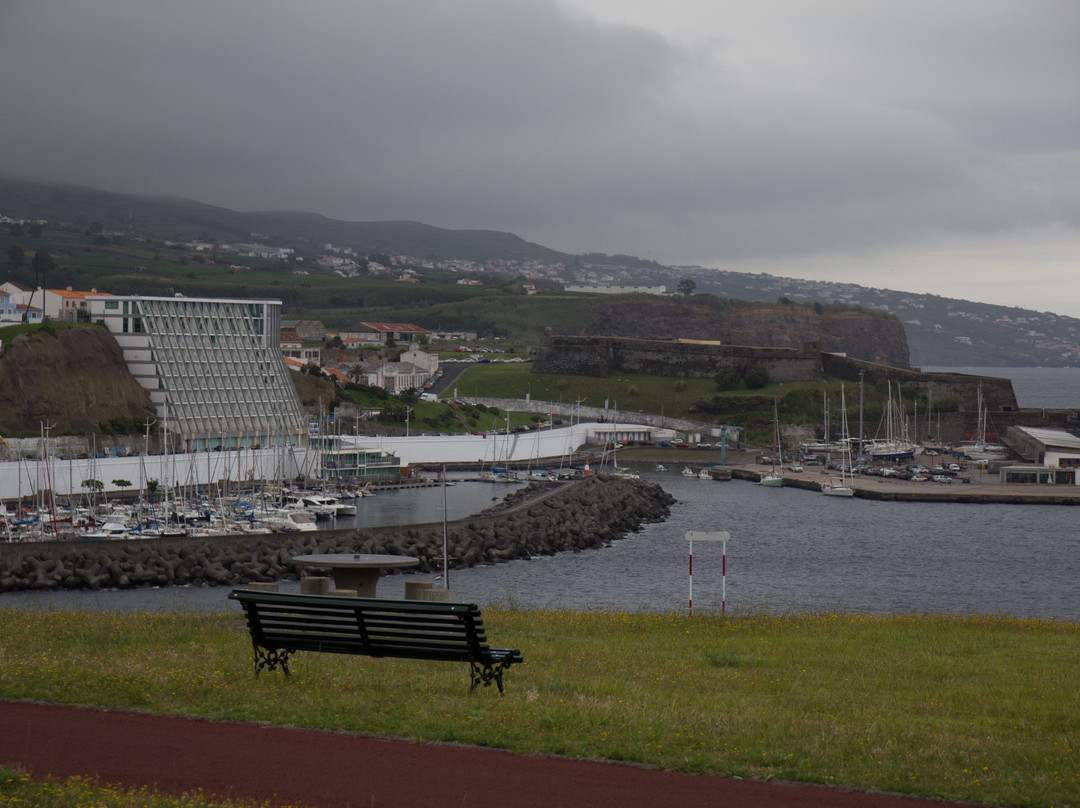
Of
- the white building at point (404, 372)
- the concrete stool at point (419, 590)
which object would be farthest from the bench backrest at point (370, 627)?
the white building at point (404, 372)

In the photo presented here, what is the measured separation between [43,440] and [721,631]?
3994cm

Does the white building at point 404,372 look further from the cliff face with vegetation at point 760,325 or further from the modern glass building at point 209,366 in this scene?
the cliff face with vegetation at point 760,325

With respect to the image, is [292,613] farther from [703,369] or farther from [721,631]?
[703,369]

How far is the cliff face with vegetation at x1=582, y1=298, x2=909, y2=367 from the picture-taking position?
140000mm

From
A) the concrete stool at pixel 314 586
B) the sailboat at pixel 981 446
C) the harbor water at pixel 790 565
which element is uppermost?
the concrete stool at pixel 314 586

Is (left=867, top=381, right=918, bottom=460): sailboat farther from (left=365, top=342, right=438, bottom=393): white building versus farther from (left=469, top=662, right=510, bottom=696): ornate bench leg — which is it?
(left=469, top=662, right=510, bottom=696): ornate bench leg

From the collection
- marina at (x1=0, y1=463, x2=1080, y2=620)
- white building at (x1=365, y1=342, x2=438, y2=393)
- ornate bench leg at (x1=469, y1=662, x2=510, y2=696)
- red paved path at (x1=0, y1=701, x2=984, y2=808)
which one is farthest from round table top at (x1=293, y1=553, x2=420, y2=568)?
white building at (x1=365, y1=342, x2=438, y2=393)

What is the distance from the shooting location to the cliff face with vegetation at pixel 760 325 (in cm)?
14000

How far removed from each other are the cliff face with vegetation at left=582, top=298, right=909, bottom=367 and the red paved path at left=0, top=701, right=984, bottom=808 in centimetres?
13244

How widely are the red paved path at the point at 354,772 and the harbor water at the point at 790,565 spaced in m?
10.6

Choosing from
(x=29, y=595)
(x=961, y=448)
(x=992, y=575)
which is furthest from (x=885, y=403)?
(x=29, y=595)

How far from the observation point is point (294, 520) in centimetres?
4028

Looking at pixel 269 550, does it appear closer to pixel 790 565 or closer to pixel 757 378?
pixel 790 565

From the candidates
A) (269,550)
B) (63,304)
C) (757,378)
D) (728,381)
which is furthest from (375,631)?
(757,378)
